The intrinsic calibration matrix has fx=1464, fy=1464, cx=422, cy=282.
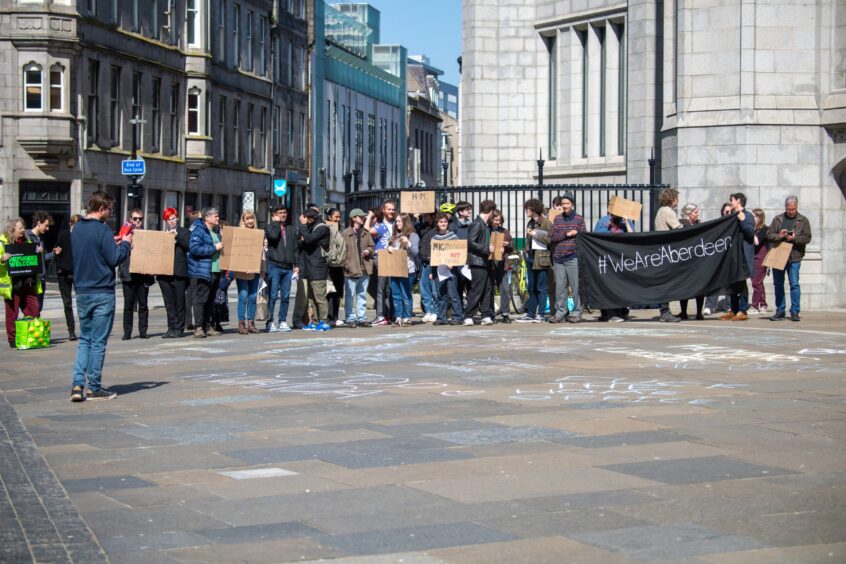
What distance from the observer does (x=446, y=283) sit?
21.6 meters

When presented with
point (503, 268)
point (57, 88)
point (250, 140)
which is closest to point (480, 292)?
point (503, 268)

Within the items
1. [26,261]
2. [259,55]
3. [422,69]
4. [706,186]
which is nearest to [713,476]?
[26,261]

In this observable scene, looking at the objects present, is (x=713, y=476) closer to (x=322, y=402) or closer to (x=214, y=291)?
(x=322, y=402)

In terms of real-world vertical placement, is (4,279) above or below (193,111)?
below

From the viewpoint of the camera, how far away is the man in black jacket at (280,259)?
20719 millimetres

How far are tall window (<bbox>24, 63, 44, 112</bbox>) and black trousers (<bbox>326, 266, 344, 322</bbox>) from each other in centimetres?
2464

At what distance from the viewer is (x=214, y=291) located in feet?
66.5

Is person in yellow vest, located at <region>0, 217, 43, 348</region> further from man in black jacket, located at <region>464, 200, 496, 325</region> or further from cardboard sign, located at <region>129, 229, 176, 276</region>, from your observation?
man in black jacket, located at <region>464, 200, 496, 325</region>

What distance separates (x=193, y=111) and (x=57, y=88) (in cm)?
1199

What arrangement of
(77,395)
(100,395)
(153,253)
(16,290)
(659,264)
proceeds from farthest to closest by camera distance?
(659,264), (153,253), (16,290), (100,395), (77,395)

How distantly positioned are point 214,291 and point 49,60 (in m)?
26.1

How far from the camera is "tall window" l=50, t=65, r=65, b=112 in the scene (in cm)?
4431

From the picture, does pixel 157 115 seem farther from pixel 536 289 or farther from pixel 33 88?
pixel 536 289

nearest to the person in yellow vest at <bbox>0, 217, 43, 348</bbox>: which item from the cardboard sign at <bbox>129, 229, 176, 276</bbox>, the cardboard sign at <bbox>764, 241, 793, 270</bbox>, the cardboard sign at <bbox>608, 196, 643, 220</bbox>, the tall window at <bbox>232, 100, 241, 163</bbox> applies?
the cardboard sign at <bbox>129, 229, 176, 276</bbox>
